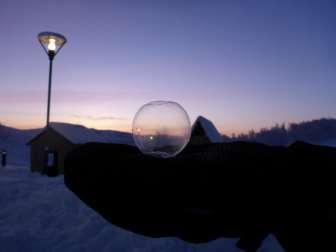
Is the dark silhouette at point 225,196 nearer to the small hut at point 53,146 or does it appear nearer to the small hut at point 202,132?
the small hut at point 202,132

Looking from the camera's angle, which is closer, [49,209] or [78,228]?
[78,228]

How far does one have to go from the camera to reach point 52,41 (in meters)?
5.87

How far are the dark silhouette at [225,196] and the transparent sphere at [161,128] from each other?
19.4 inches

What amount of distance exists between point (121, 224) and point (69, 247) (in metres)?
5.96

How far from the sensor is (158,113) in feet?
6.89

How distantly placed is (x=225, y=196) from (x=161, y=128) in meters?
0.89

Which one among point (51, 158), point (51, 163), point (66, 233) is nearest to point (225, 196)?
point (66, 233)

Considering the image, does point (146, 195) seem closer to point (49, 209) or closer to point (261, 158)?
point (261, 158)

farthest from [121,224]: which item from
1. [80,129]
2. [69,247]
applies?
[80,129]

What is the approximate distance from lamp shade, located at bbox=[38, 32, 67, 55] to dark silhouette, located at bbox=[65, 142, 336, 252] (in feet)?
16.7

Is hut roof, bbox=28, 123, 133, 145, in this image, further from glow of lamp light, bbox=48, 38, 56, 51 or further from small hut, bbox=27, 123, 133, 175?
glow of lamp light, bbox=48, 38, 56, 51

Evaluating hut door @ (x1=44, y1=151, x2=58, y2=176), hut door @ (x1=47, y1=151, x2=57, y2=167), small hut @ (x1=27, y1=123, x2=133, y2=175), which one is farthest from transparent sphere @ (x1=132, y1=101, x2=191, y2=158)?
hut door @ (x1=47, y1=151, x2=57, y2=167)

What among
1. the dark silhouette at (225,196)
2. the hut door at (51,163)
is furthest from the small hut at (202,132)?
the dark silhouette at (225,196)

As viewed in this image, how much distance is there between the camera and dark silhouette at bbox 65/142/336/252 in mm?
1246
